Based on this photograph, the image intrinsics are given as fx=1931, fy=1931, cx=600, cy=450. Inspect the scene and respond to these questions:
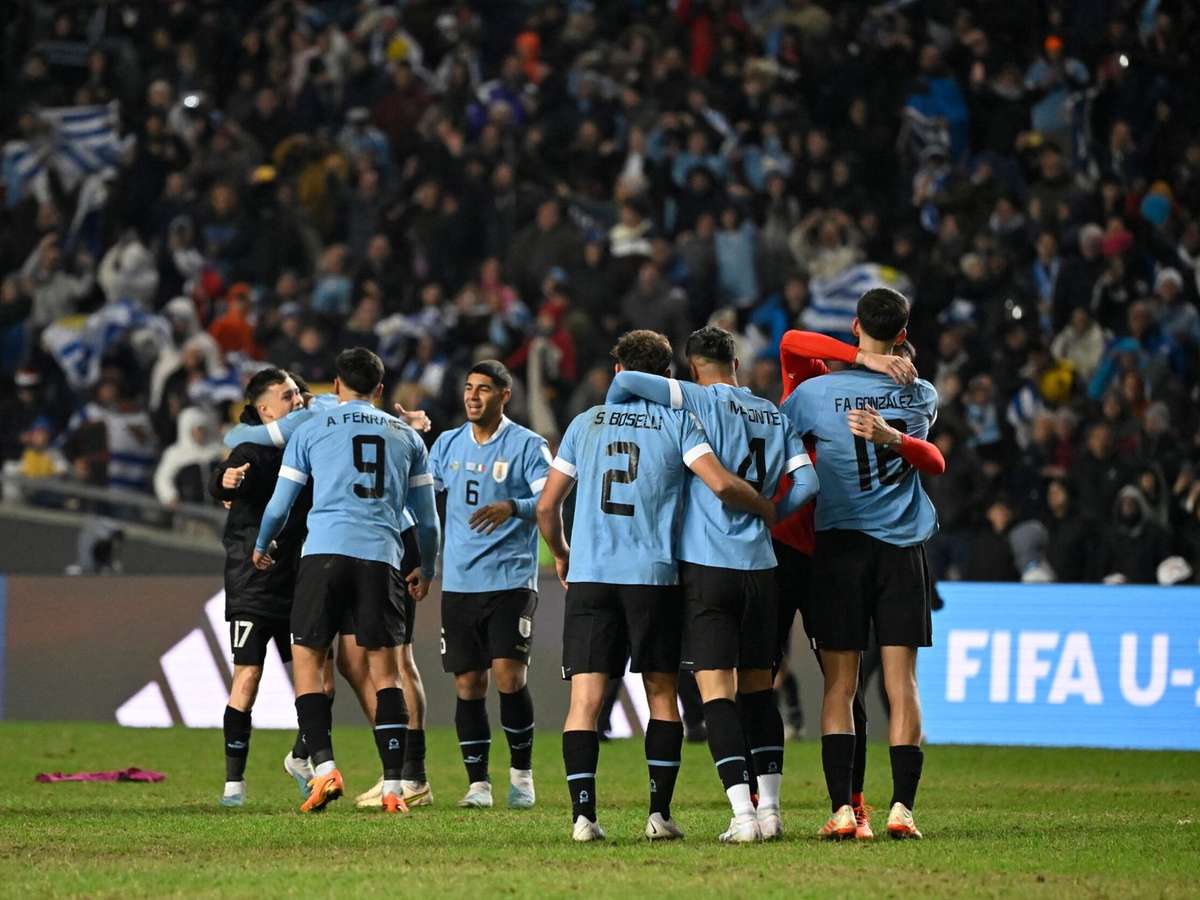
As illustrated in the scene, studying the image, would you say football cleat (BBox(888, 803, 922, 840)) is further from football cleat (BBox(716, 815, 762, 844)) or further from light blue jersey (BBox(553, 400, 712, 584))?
light blue jersey (BBox(553, 400, 712, 584))

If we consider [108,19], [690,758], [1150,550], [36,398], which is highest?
[108,19]

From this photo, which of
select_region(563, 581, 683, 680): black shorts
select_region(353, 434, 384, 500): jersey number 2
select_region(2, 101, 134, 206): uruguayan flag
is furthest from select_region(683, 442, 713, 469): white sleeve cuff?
select_region(2, 101, 134, 206): uruguayan flag

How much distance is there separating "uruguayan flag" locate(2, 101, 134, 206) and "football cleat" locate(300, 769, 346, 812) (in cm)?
1577

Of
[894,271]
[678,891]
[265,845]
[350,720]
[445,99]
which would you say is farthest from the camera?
[445,99]

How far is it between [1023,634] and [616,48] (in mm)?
11020

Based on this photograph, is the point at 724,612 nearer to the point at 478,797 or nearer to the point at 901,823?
the point at 901,823

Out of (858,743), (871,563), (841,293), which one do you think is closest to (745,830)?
(858,743)

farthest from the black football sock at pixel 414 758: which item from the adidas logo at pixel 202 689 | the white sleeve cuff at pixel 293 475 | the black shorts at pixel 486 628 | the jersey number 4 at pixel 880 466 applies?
the adidas logo at pixel 202 689

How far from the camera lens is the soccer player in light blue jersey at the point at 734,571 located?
798 centimetres

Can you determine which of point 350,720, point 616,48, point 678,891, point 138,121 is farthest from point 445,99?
point 678,891

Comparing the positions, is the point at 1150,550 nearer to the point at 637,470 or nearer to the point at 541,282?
the point at 541,282

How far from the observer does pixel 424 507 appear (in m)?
9.84

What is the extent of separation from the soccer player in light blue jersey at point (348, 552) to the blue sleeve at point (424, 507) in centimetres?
17

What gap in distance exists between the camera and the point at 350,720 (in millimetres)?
16125
